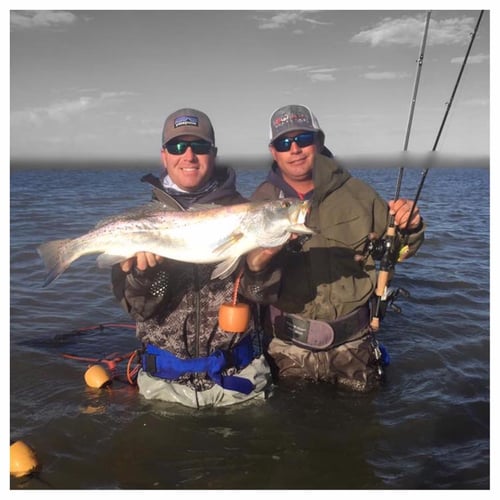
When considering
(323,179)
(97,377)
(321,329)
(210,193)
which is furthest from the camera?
(97,377)

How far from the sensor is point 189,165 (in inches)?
195

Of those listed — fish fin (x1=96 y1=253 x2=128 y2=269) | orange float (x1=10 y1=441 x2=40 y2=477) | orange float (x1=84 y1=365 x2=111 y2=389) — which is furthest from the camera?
orange float (x1=84 y1=365 x2=111 y2=389)

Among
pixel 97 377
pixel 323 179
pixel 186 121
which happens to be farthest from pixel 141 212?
pixel 97 377

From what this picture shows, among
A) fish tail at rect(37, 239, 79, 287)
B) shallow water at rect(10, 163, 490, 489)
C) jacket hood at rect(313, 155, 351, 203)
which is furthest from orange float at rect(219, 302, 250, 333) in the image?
jacket hood at rect(313, 155, 351, 203)

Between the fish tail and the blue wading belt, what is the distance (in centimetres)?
126

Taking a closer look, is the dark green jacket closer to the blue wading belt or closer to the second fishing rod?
the second fishing rod

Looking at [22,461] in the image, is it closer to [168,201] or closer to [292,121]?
[168,201]

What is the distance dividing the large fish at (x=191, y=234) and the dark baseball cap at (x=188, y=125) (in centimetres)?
76

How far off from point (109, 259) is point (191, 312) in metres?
1.02

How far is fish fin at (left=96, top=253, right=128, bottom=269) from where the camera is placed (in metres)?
4.67

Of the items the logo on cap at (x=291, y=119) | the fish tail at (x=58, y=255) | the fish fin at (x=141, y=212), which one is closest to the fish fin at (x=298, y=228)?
the fish fin at (x=141, y=212)

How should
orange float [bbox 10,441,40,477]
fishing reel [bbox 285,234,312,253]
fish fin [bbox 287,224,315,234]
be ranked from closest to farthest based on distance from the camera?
fish fin [bbox 287,224,315,234] < orange float [bbox 10,441,40,477] < fishing reel [bbox 285,234,312,253]

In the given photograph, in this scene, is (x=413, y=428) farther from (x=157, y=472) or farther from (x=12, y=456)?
(x=12, y=456)

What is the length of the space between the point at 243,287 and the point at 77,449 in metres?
2.41
